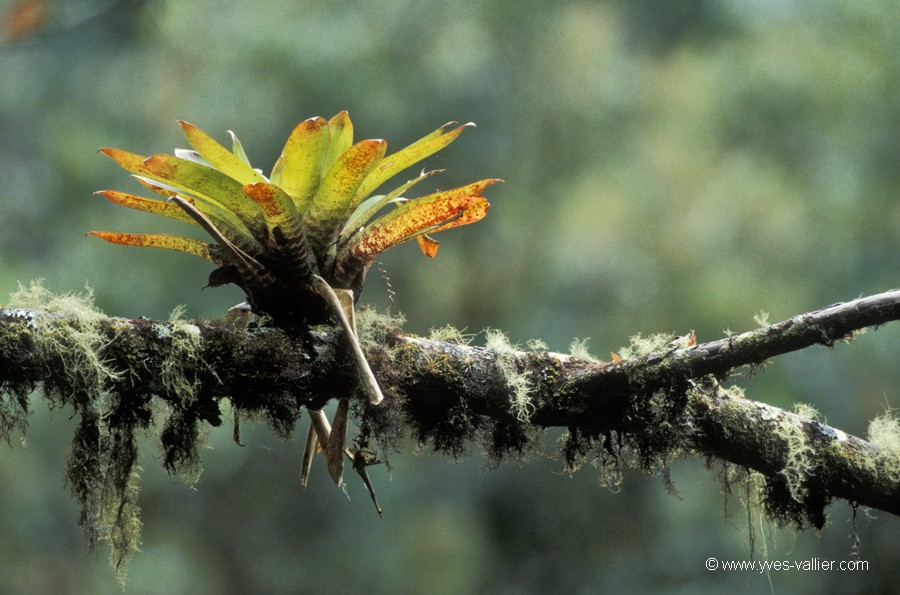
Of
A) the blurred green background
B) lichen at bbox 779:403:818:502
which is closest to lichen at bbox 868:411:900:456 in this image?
lichen at bbox 779:403:818:502

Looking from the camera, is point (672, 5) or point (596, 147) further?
point (672, 5)

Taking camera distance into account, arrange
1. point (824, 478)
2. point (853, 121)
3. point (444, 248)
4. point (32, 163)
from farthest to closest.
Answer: point (32, 163)
point (444, 248)
point (853, 121)
point (824, 478)

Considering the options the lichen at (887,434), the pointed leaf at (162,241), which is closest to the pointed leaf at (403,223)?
the pointed leaf at (162,241)

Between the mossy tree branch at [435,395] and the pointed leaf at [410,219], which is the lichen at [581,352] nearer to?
the mossy tree branch at [435,395]

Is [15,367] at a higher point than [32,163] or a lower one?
lower

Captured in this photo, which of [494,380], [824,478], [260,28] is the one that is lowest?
[824,478]

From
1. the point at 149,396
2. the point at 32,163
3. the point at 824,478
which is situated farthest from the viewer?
the point at 32,163

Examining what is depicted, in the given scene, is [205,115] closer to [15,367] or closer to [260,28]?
[260,28]

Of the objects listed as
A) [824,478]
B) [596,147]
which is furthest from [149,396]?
[596,147]
